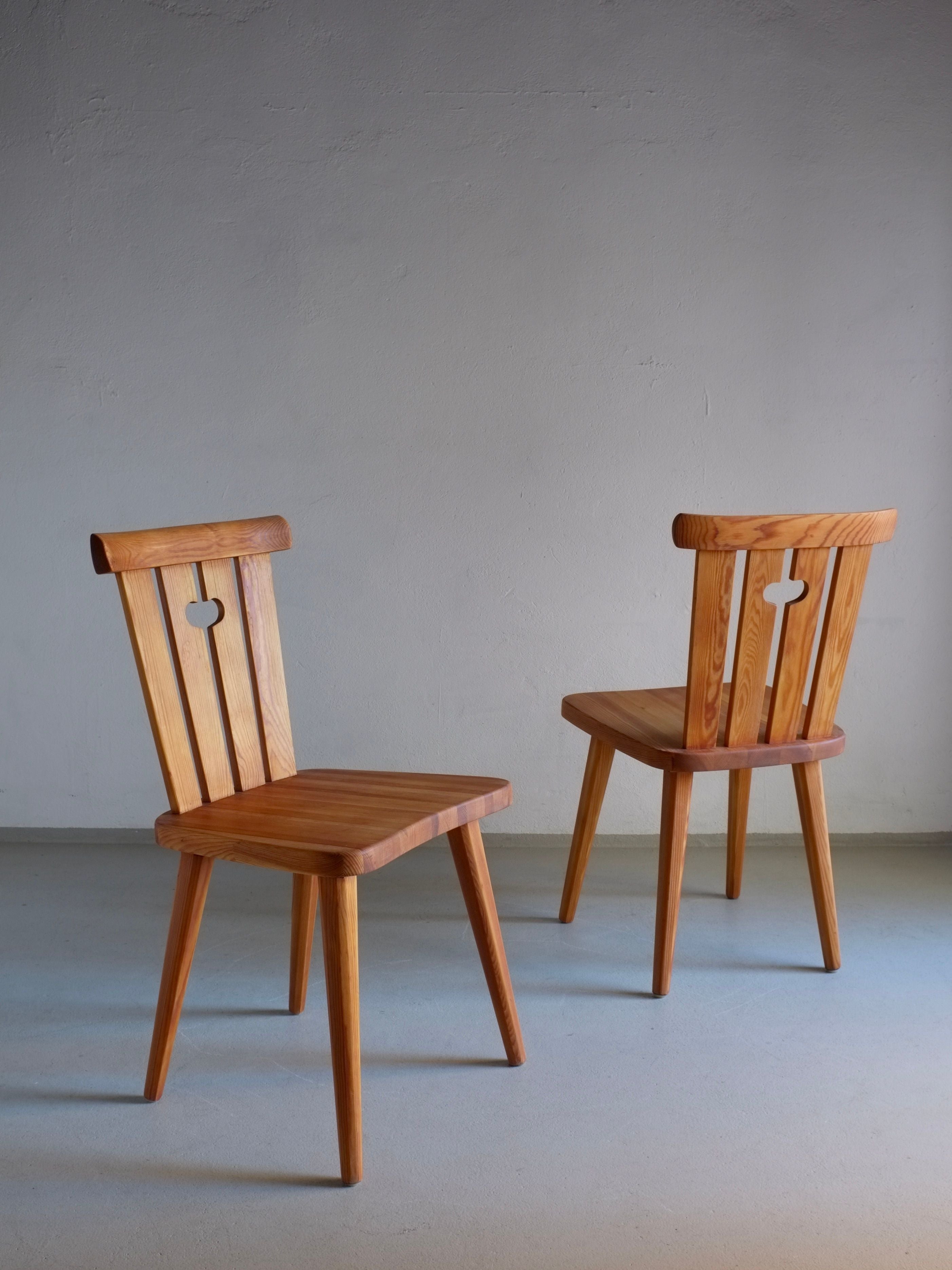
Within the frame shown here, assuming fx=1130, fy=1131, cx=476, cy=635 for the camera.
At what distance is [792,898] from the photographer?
244cm

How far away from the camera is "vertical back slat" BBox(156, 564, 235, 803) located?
1655 millimetres

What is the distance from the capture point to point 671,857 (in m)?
1.93

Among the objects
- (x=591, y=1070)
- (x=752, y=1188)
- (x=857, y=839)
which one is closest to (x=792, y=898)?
(x=857, y=839)

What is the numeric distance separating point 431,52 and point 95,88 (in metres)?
0.76

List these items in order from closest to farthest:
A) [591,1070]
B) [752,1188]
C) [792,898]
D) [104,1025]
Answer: [752,1188] → [591,1070] → [104,1025] → [792,898]

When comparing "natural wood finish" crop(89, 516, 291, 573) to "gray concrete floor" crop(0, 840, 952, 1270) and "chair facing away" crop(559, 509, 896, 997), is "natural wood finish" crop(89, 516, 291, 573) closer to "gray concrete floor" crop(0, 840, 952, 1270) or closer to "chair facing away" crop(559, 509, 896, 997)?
"chair facing away" crop(559, 509, 896, 997)

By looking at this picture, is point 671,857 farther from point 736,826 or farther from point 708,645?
point 736,826

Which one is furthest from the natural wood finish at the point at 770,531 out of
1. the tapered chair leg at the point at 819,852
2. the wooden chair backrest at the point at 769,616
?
the tapered chair leg at the point at 819,852

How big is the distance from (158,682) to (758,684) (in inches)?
38.1

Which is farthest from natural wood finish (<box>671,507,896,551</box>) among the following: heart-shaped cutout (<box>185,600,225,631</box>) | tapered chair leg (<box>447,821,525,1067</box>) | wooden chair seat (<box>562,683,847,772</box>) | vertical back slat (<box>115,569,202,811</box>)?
heart-shaped cutout (<box>185,600,225,631</box>)

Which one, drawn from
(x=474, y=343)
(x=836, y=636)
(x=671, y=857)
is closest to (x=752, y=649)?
(x=836, y=636)

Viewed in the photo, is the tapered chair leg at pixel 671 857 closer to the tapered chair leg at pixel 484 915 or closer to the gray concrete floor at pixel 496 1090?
the gray concrete floor at pixel 496 1090

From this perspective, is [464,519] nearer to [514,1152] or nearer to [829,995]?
[829,995]

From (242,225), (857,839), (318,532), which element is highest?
(242,225)
